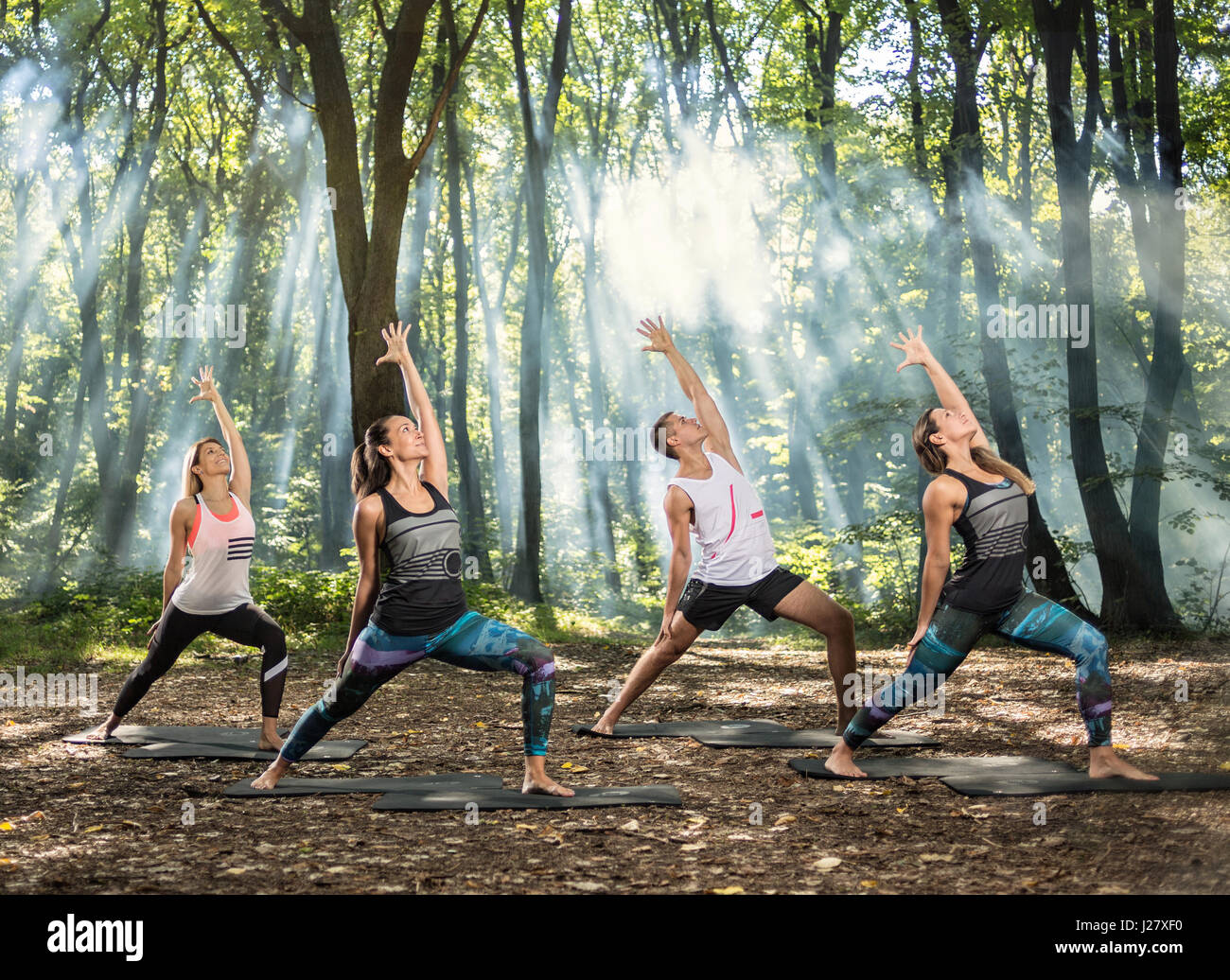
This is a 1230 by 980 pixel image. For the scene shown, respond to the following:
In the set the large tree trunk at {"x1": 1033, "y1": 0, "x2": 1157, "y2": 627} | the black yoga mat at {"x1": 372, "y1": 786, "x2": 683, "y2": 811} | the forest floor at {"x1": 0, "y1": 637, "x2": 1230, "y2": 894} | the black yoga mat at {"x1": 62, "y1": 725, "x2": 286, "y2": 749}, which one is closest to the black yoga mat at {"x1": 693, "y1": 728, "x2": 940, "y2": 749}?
the forest floor at {"x1": 0, "y1": 637, "x2": 1230, "y2": 894}

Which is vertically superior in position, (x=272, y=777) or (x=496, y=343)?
(x=496, y=343)

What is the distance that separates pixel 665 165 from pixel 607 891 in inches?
1279

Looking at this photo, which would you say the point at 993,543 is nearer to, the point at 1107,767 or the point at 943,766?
the point at 1107,767

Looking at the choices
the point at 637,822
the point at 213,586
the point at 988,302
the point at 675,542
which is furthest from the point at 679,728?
the point at 988,302

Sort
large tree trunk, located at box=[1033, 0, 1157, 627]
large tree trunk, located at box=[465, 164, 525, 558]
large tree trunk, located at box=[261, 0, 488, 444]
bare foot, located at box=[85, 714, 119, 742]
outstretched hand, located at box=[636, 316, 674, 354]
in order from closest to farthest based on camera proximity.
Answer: outstretched hand, located at box=[636, 316, 674, 354], bare foot, located at box=[85, 714, 119, 742], large tree trunk, located at box=[261, 0, 488, 444], large tree trunk, located at box=[1033, 0, 1157, 627], large tree trunk, located at box=[465, 164, 525, 558]

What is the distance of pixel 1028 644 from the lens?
219 inches

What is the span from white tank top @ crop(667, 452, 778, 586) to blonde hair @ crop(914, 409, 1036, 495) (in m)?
1.43

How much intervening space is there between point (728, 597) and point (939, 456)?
5.90ft

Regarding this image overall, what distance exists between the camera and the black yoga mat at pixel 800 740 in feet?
23.7

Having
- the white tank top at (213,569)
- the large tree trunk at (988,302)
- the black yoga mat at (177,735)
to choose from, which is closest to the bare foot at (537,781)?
the white tank top at (213,569)

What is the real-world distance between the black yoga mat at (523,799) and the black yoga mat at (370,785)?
17 cm

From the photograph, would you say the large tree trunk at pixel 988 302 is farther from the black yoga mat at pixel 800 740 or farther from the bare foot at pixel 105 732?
the bare foot at pixel 105 732

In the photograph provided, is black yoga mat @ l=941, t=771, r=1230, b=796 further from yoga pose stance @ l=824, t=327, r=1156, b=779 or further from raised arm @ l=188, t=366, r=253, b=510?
raised arm @ l=188, t=366, r=253, b=510

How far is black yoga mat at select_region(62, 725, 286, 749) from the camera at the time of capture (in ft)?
25.1
